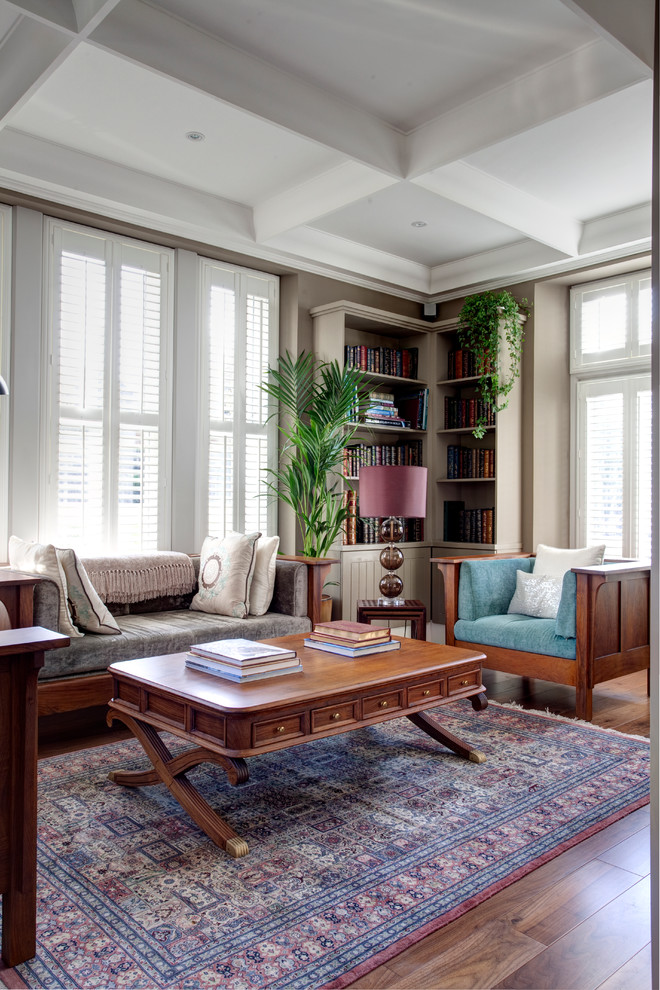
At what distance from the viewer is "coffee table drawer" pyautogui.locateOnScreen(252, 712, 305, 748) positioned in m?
2.16

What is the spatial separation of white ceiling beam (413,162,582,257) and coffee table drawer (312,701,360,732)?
2.75 metres

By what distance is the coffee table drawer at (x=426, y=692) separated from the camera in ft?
8.77

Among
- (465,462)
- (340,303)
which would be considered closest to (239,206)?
(340,303)

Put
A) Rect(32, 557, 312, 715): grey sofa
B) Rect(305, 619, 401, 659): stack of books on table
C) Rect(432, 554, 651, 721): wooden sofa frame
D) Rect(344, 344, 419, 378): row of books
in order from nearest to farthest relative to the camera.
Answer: Rect(305, 619, 401, 659): stack of books on table
Rect(32, 557, 312, 715): grey sofa
Rect(432, 554, 651, 721): wooden sofa frame
Rect(344, 344, 419, 378): row of books

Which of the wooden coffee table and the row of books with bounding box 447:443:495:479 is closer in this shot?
the wooden coffee table

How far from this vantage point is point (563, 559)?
4250 millimetres

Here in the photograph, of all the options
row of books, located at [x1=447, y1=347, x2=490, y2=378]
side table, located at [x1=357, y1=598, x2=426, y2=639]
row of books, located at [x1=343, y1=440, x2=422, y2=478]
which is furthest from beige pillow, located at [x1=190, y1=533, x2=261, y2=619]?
row of books, located at [x1=447, y1=347, x2=490, y2=378]

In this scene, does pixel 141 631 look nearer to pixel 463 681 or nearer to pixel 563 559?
pixel 463 681

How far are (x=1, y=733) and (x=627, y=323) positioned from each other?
15.7 ft

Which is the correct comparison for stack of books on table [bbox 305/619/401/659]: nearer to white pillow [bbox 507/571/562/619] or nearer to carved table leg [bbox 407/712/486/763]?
carved table leg [bbox 407/712/486/763]

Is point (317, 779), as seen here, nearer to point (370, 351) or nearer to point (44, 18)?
point (44, 18)

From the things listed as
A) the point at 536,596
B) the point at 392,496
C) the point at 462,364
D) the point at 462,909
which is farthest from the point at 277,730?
the point at 462,364

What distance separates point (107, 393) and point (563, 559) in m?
2.83

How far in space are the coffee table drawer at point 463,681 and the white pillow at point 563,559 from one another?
4.52 ft
